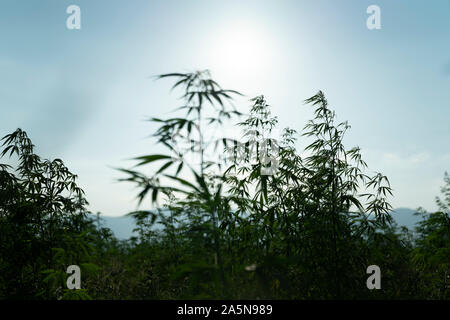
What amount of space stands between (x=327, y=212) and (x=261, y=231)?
0.84 metres


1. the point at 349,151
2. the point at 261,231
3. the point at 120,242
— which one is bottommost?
the point at 120,242

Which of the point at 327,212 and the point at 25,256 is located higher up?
the point at 327,212

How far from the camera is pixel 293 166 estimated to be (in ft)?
12.1

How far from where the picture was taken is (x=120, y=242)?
32.2 ft

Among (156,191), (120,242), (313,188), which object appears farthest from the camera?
(120,242)

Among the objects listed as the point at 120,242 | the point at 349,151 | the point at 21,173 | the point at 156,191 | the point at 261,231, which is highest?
the point at 349,151
